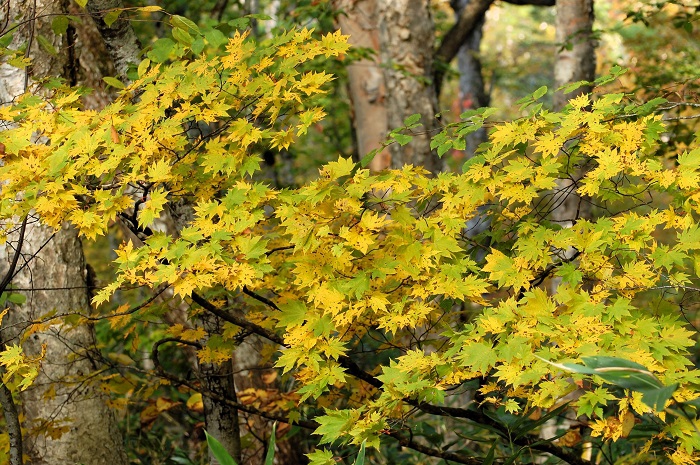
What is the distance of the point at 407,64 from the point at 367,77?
0.88 metres

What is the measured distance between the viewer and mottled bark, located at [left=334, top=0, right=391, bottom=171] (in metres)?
6.78

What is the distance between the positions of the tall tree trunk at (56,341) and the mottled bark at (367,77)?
3.00 meters

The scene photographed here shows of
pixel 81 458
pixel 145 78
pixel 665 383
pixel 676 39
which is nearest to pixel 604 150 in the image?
pixel 665 383

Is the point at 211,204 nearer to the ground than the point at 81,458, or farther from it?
farther from it

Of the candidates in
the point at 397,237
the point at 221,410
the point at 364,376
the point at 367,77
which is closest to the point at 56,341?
the point at 221,410

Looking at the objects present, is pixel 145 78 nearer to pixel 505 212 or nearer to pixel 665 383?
pixel 505 212

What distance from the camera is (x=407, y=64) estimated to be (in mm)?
5969

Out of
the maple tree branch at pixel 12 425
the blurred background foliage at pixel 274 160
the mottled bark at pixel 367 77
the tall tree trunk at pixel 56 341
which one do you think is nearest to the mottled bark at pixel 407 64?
the blurred background foliage at pixel 274 160

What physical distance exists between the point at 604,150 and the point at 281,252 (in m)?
1.38

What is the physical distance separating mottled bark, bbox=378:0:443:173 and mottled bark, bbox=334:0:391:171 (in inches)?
28.0

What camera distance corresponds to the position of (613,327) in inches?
104

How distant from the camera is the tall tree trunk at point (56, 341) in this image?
160 inches

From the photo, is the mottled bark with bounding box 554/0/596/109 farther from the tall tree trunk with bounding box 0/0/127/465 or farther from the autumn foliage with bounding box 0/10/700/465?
the tall tree trunk with bounding box 0/0/127/465

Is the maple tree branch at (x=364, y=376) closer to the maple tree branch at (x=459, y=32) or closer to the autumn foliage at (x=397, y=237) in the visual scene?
the autumn foliage at (x=397, y=237)
